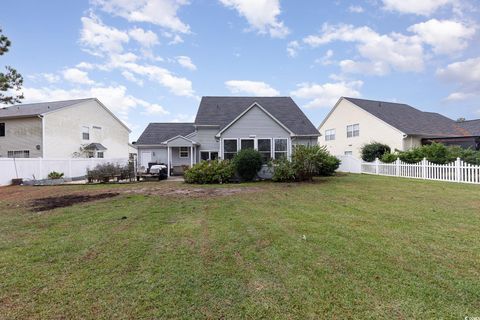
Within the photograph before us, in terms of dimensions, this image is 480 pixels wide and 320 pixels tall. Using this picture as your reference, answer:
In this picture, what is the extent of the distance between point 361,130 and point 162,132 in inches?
811

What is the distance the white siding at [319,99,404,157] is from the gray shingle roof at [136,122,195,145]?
664 inches

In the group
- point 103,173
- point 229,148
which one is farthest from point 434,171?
point 103,173

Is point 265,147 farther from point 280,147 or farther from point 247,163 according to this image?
point 247,163

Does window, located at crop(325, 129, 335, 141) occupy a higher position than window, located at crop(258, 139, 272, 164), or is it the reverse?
window, located at crop(325, 129, 335, 141)

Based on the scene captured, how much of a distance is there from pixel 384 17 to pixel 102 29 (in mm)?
16140

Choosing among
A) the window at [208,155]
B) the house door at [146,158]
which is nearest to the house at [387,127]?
the window at [208,155]

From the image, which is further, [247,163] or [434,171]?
[247,163]

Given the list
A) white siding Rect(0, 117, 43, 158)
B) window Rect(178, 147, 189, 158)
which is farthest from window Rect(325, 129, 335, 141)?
white siding Rect(0, 117, 43, 158)

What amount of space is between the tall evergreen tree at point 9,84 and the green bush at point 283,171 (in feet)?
56.0

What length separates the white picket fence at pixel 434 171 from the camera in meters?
12.7

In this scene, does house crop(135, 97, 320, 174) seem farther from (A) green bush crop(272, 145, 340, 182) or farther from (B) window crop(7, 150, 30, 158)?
(B) window crop(7, 150, 30, 158)

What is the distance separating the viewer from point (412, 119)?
26766mm

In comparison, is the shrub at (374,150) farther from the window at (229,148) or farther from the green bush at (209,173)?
the green bush at (209,173)

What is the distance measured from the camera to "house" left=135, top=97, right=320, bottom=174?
17.2 meters
